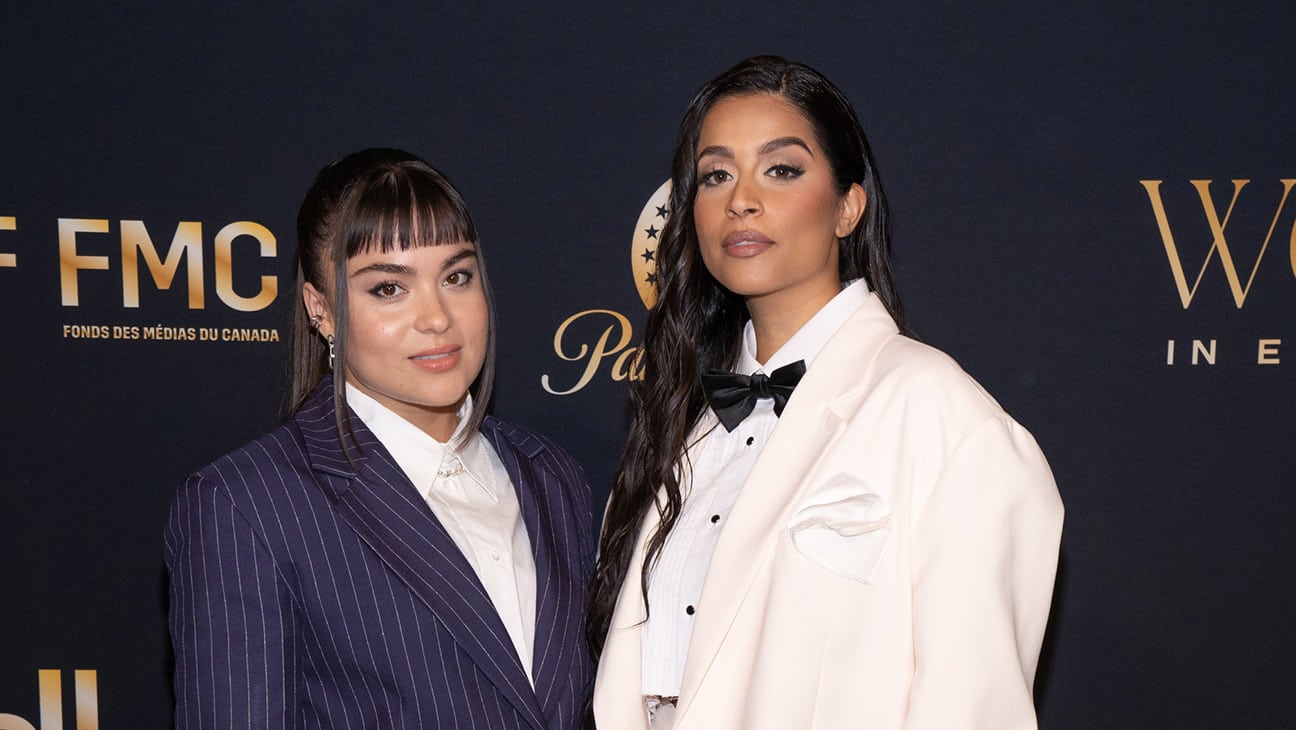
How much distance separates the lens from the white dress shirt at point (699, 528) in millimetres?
1776

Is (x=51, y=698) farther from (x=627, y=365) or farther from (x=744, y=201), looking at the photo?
(x=744, y=201)

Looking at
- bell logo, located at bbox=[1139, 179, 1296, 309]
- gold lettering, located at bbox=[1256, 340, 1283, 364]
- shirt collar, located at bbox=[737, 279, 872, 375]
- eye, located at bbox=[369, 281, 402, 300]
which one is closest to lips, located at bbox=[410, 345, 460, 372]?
eye, located at bbox=[369, 281, 402, 300]

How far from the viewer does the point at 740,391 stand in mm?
1854

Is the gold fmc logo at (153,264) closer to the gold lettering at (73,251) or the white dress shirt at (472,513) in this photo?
the gold lettering at (73,251)

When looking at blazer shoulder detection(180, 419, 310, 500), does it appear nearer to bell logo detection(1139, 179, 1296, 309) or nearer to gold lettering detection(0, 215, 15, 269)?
gold lettering detection(0, 215, 15, 269)

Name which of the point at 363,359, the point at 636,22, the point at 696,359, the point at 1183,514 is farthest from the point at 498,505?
the point at 1183,514

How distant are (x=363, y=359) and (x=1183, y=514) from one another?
2.01m

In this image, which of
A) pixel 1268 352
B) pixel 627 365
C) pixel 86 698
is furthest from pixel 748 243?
pixel 86 698

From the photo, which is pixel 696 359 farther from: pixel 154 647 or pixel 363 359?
pixel 154 647

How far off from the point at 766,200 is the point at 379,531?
0.79 metres

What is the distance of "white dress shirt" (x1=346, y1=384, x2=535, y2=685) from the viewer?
5.71 feet

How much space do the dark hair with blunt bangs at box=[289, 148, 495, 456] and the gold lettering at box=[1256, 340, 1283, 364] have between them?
1.91m

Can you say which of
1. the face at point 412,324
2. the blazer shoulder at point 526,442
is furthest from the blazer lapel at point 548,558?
the face at point 412,324

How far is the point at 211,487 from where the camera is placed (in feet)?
5.02
